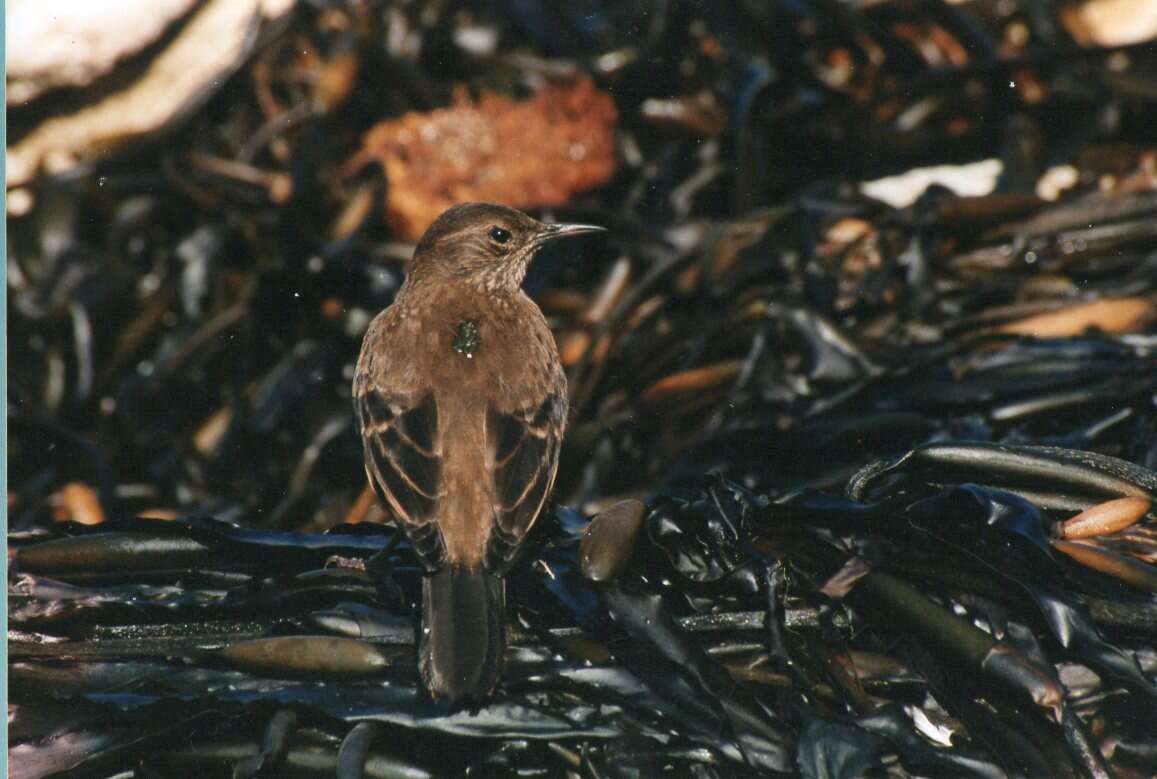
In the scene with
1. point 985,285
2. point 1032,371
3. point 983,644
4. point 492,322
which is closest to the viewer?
point 983,644

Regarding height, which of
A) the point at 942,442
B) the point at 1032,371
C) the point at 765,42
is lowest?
the point at 1032,371

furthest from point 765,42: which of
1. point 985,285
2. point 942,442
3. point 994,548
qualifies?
point 994,548

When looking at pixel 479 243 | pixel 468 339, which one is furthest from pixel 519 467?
pixel 479 243

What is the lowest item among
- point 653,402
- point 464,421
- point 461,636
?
point 653,402

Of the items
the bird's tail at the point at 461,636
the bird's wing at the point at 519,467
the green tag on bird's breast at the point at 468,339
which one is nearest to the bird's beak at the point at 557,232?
the green tag on bird's breast at the point at 468,339

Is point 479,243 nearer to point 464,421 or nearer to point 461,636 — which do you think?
point 464,421

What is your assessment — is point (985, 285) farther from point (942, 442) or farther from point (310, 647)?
point (310, 647)
